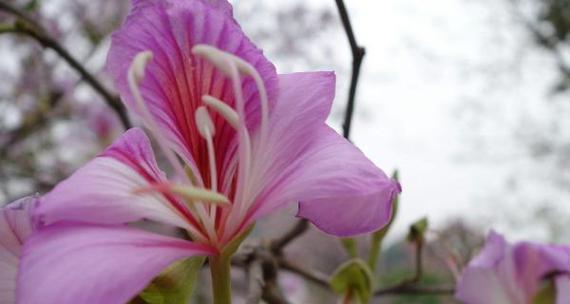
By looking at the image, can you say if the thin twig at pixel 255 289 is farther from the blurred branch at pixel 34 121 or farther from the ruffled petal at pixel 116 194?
the blurred branch at pixel 34 121

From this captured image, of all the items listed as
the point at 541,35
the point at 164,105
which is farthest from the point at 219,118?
the point at 541,35

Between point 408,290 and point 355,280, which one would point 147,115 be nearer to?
point 355,280

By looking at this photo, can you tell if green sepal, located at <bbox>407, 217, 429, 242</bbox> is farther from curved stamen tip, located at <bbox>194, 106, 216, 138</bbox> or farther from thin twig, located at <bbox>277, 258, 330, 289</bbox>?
curved stamen tip, located at <bbox>194, 106, 216, 138</bbox>

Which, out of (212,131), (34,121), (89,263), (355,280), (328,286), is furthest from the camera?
(34,121)

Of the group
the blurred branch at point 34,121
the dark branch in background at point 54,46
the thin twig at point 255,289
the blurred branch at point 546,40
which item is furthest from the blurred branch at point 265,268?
the blurred branch at point 546,40

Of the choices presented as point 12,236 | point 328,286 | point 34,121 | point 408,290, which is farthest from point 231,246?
point 34,121
